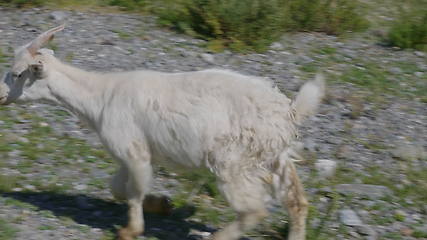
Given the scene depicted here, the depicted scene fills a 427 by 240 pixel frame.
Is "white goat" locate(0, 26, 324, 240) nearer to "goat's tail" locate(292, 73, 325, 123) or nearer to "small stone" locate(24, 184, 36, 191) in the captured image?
"goat's tail" locate(292, 73, 325, 123)

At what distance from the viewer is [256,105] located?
18.7 ft

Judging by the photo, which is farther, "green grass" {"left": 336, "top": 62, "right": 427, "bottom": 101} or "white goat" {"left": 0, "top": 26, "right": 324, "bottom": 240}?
"green grass" {"left": 336, "top": 62, "right": 427, "bottom": 101}

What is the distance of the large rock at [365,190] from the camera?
23.5 feet

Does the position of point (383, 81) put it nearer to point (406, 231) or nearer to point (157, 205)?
point (406, 231)

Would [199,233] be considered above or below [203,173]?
below

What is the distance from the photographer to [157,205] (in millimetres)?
6422

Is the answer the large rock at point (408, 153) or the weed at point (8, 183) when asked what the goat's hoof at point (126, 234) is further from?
the large rock at point (408, 153)

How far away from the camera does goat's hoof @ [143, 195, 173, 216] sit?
6.41 meters

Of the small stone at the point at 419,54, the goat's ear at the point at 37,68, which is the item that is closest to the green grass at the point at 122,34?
the small stone at the point at 419,54

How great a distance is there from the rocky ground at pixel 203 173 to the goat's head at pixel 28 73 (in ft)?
2.60

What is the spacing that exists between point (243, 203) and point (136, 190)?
803mm

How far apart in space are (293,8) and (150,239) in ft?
19.9

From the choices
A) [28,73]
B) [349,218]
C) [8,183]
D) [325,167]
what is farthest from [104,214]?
[325,167]

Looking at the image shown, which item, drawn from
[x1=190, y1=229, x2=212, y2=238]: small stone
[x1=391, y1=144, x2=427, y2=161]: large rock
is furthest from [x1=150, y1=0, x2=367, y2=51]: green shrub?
[x1=190, y1=229, x2=212, y2=238]: small stone
